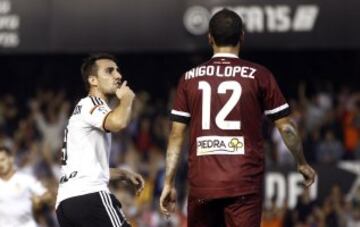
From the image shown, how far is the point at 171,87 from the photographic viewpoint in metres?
20.8

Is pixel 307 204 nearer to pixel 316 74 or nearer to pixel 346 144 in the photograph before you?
pixel 346 144

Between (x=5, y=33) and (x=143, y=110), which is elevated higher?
(x=5, y=33)

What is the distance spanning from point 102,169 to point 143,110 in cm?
1096

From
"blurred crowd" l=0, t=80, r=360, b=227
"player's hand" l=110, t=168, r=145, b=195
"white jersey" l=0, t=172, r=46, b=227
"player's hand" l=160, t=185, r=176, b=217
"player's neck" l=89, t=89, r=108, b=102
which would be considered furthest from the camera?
"blurred crowd" l=0, t=80, r=360, b=227

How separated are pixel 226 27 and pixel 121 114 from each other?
0.97 metres

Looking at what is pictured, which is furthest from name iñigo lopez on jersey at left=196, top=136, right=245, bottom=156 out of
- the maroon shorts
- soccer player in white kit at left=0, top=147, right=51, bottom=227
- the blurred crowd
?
the blurred crowd

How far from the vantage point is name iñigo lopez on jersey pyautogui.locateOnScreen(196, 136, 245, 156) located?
8.80 m

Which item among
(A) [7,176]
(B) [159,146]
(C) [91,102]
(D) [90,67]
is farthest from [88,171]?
(B) [159,146]

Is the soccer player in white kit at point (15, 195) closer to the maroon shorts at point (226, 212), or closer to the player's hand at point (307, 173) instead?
the maroon shorts at point (226, 212)

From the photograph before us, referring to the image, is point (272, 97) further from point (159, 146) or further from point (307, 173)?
point (159, 146)

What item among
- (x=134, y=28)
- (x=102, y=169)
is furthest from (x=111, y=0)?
(x=102, y=169)

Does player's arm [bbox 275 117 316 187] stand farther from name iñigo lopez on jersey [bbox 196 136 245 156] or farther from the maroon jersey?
name iñigo lopez on jersey [bbox 196 136 245 156]

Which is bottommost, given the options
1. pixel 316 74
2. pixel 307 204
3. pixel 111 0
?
pixel 307 204

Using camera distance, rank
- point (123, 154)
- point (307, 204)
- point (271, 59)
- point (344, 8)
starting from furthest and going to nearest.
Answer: point (271, 59) → point (123, 154) → point (344, 8) → point (307, 204)
